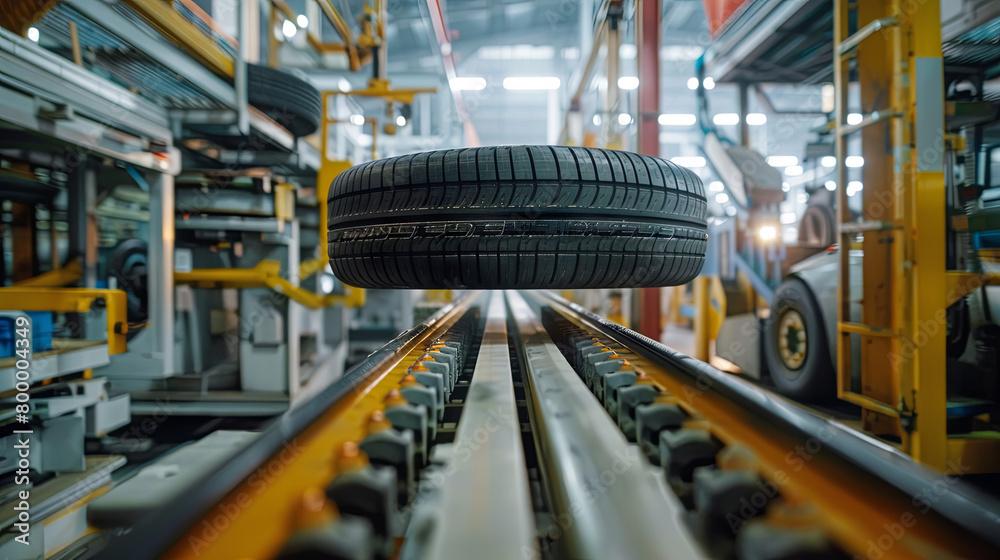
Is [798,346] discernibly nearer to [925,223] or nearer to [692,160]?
[925,223]

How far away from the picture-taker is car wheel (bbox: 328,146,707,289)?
1129mm

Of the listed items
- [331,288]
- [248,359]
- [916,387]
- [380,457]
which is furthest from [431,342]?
[331,288]

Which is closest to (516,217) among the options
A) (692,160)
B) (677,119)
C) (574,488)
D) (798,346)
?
(574,488)

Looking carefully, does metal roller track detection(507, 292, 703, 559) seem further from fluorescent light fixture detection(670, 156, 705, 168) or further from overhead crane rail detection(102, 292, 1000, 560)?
fluorescent light fixture detection(670, 156, 705, 168)

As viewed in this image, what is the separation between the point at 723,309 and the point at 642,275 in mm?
2394

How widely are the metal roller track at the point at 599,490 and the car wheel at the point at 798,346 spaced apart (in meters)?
2.15

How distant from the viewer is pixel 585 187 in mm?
1139

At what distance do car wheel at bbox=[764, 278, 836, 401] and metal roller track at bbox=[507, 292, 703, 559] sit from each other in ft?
7.07

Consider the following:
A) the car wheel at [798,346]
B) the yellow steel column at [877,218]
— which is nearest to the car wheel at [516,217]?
the yellow steel column at [877,218]

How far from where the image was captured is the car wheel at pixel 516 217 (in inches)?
44.4

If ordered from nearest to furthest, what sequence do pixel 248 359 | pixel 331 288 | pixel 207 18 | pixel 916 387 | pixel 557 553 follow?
pixel 557 553, pixel 916 387, pixel 207 18, pixel 248 359, pixel 331 288

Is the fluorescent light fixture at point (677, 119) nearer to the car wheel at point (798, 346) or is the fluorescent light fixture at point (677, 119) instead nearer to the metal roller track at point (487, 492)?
the car wheel at point (798, 346)

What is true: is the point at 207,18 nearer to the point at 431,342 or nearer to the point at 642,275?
the point at 431,342

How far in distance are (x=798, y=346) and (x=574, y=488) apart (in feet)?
8.57
